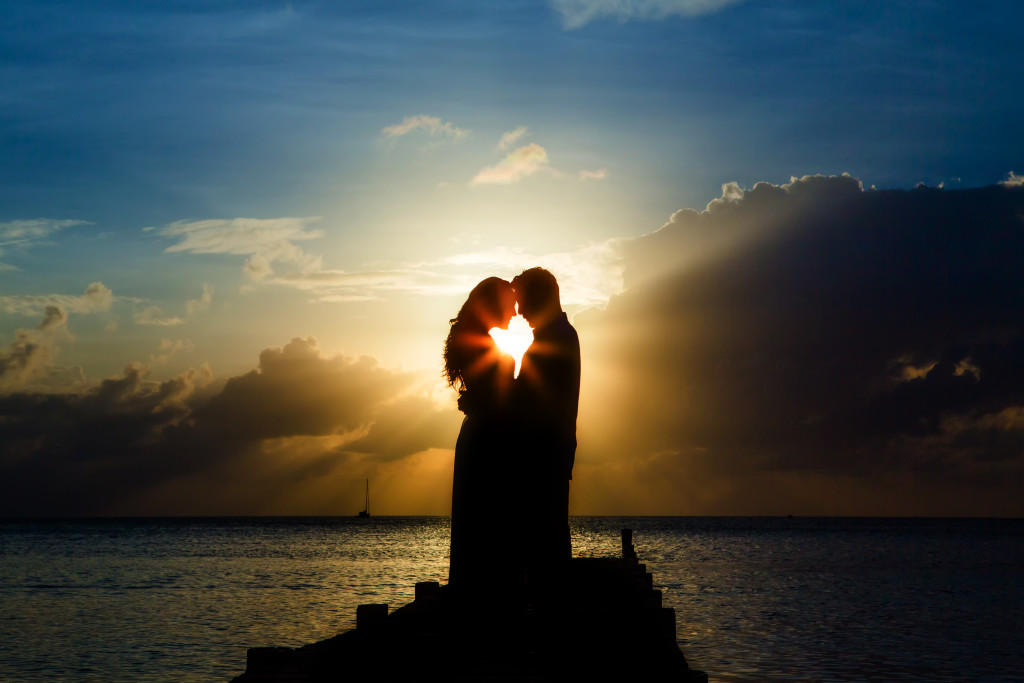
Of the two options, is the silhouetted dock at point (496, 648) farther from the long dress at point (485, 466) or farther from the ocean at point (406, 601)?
the ocean at point (406, 601)

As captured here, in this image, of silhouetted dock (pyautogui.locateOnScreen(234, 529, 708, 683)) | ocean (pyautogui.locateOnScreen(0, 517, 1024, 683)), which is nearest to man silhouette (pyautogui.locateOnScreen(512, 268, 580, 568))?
silhouetted dock (pyautogui.locateOnScreen(234, 529, 708, 683))

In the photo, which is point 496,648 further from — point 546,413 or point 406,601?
point 406,601

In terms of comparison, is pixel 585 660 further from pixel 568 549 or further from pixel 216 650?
pixel 216 650

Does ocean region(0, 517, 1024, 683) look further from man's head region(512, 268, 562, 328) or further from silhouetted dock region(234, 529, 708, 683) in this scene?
man's head region(512, 268, 562, 328)

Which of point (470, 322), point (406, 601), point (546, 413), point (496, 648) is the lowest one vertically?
point (406, 601)

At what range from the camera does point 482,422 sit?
707 centimetres

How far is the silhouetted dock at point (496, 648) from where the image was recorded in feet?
23.0

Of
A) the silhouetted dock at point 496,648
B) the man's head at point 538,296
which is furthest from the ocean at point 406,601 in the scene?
the man's head at point 538,296

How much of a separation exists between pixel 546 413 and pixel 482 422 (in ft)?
1.65

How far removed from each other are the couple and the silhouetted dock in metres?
0.33

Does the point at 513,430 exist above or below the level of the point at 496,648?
above

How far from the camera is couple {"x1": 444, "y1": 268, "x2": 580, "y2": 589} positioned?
6891 mm

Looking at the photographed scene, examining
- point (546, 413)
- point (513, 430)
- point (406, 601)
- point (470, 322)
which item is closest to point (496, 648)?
point (513, 430)

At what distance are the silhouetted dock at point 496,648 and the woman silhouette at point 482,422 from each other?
0.44 metres
